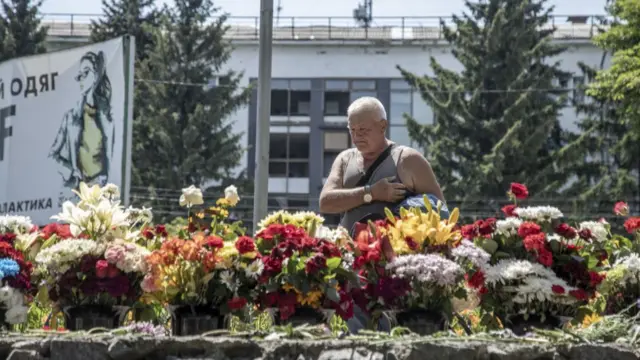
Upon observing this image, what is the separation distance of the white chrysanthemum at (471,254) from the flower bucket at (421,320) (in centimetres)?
32

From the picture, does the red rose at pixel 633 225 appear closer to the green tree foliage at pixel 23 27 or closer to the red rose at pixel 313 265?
the red rose at pixel 313 265

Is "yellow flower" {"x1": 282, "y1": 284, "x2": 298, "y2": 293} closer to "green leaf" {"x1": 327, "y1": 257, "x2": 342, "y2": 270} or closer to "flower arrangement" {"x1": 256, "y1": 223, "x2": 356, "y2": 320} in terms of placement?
"flower arrangement" {"x1": 256, "y1": 223, "x2": 356, "y2": 320}

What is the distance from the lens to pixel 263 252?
5.39 metres

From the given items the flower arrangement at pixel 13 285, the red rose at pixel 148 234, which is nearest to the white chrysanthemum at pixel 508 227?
the red rose at pixel 148 234

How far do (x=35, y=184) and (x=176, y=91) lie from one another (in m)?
22.4

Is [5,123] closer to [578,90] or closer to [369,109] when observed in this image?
[369,109]

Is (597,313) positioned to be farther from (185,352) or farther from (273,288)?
(185,352)

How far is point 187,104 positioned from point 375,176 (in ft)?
125

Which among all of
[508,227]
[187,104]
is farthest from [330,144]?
[508,227]

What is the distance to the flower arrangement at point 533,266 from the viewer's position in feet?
18.4

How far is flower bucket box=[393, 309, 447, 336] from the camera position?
516 centimetres

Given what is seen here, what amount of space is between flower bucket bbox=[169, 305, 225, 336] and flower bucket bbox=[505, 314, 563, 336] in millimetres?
1292

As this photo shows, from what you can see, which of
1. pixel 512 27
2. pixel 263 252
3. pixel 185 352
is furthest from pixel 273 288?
pixel 512 27

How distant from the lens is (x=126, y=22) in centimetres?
4675
